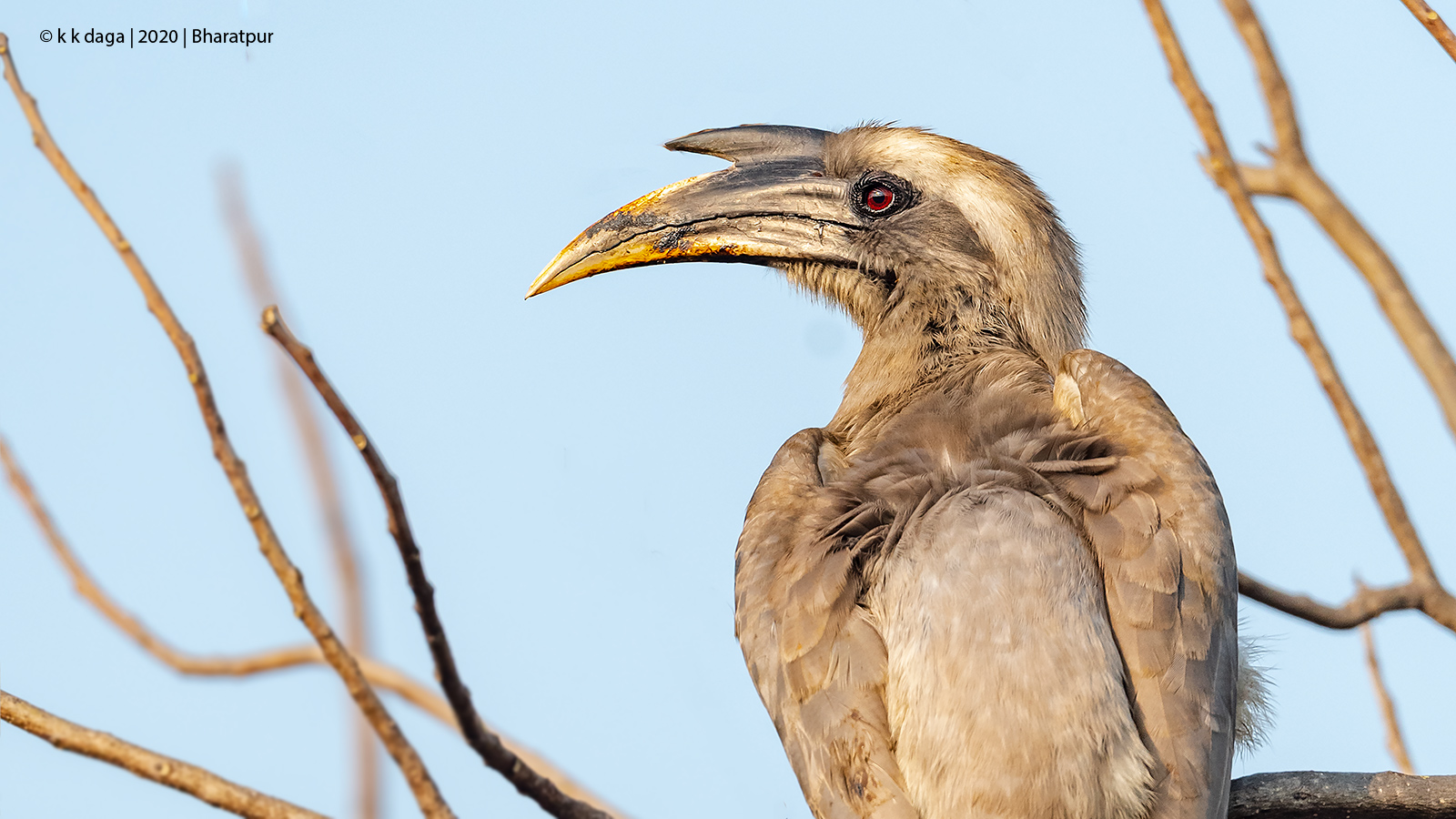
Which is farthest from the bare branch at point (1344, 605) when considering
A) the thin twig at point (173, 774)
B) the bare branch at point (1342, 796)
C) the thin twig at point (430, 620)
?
the thin twig at point (173, 774)

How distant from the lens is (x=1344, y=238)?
11.4ft

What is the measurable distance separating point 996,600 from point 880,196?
227cm

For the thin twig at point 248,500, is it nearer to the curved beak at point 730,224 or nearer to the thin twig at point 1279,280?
the thin twig at point 1279,280

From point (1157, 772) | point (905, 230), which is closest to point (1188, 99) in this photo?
point (1157, 772)

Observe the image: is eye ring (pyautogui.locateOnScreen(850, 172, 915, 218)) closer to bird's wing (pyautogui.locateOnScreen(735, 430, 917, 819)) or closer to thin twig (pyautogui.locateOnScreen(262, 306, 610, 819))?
bird's wing (pyautogui.locateOnScreen(735, 430, 917, 819))

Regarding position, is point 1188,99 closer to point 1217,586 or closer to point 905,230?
point 1217,586

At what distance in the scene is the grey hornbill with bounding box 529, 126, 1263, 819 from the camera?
3311 millimetres

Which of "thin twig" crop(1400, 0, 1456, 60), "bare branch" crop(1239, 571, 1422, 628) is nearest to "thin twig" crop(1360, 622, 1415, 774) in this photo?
"bare branch" crop(1239, 571, 1422, 628)

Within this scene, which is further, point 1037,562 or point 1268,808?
point 1268,808

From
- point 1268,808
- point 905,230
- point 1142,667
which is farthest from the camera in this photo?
point 905,230

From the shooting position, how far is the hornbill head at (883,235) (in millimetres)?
5078

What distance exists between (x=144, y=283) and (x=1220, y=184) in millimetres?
2453

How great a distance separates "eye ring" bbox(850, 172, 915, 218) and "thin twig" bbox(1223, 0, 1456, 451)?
5.83ft

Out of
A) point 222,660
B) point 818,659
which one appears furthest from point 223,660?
point 818,659
